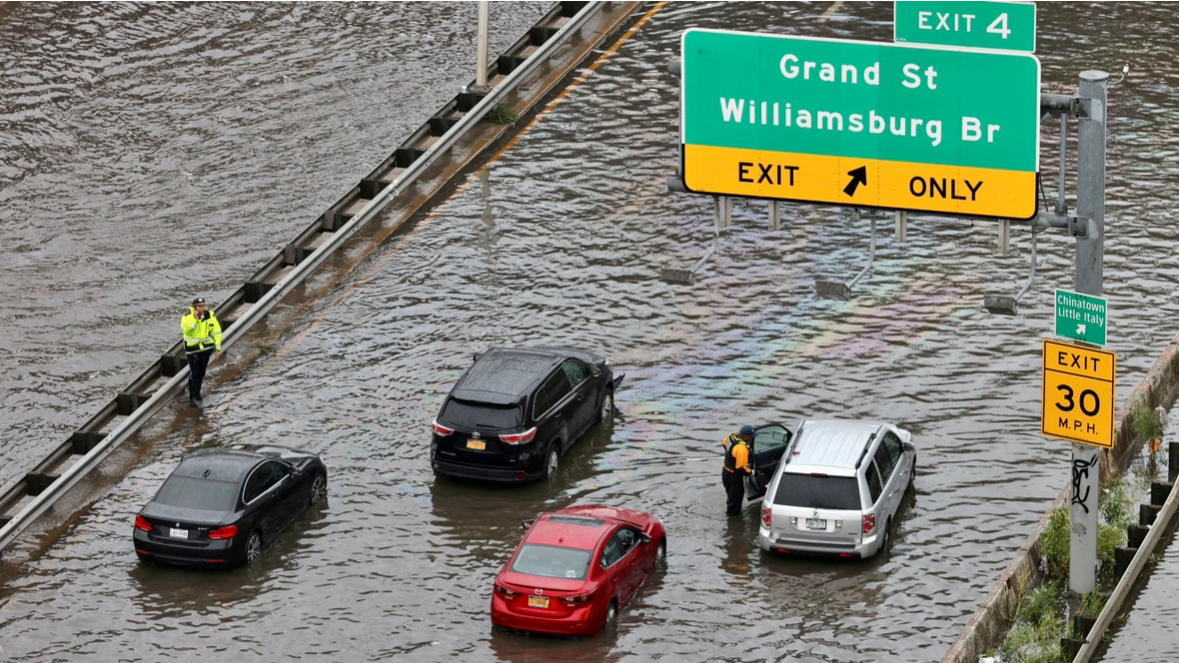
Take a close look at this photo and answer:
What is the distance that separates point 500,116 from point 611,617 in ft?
61.4

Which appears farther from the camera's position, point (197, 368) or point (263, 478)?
point (197, 368)

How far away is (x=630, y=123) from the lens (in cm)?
3978

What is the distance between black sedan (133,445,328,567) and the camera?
83.0 ft

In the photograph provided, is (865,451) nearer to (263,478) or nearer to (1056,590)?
(1056,590)

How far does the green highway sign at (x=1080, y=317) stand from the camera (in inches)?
866

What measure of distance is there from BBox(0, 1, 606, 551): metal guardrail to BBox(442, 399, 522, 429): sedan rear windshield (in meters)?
5.68

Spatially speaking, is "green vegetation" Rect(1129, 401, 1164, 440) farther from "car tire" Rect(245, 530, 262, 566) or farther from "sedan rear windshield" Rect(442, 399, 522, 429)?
"car tire" Rect(245, 530, 262, 566)

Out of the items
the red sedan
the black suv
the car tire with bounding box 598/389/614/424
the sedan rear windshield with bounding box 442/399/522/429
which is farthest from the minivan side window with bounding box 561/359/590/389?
the red sedan

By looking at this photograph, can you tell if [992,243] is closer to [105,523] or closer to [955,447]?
[955,447]

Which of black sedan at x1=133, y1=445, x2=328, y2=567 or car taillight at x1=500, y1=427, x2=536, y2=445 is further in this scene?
car taillight at x1=500, y1=427, x2=536, y2=445

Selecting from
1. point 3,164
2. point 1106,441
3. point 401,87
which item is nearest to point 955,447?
point 1106,441

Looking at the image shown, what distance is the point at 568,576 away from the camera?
23.3 metres

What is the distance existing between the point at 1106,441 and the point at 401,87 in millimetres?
23508

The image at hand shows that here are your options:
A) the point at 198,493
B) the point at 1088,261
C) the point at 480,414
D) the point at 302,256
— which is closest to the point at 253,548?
the point at 198,493
